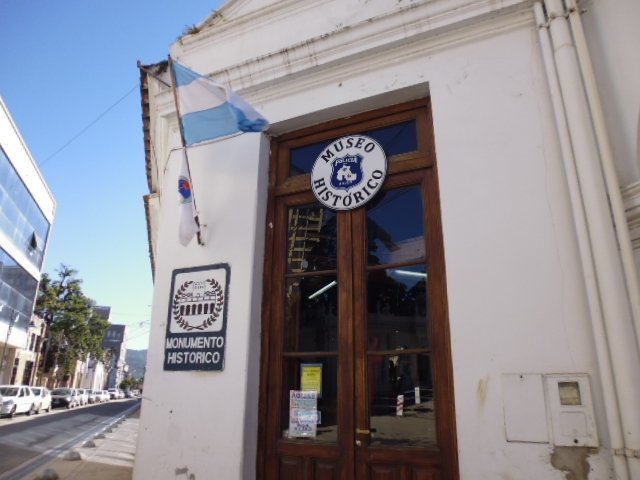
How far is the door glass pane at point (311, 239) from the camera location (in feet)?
12.4

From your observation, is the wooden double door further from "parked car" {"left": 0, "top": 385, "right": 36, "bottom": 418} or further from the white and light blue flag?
"parked car" {"left": 0, "top": 385, "right": 36, "bottom": 418}

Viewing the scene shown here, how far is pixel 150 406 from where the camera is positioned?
386cm

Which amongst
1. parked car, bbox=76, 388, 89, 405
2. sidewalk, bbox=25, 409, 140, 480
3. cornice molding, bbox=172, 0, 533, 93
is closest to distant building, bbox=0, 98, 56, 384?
parked car, bbox=76, 388, 89, 405

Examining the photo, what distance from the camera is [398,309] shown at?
3371mm

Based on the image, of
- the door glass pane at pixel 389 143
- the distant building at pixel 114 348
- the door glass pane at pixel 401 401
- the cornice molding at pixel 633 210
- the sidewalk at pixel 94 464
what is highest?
the distant building at pixel 114 348

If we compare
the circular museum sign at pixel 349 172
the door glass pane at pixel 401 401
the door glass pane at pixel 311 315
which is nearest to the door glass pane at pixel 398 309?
the door glass pane at pixel 401 401

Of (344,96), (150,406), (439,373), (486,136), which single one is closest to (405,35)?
(344,96)

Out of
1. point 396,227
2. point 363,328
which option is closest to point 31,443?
point 363,328

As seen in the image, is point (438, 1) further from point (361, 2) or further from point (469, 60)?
point (361, 2)

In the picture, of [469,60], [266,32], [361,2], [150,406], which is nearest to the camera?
[469,60]

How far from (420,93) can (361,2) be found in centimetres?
108

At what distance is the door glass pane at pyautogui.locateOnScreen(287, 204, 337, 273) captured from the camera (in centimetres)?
379

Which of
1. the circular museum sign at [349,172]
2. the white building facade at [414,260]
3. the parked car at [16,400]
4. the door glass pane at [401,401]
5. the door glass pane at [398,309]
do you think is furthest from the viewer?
the parked car at [16,400]

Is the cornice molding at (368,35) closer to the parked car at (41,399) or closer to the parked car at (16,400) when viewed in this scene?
the parked car at (16,400)
